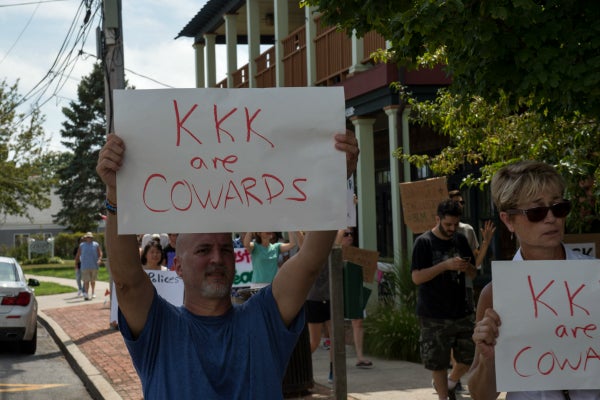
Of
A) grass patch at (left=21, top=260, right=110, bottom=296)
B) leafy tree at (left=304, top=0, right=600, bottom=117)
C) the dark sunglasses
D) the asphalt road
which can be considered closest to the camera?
the dark sunglasses

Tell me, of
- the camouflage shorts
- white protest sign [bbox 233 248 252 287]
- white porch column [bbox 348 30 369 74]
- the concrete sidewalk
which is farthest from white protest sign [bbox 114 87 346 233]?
white porch column [bbox 348 30 369 74]

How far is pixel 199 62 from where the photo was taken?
95.1ft

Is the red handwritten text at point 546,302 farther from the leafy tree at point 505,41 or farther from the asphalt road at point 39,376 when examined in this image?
the asphalt road at point 39,376

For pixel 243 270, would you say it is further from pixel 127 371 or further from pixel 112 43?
pixel 112 43

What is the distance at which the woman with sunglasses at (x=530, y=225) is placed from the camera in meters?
3.29

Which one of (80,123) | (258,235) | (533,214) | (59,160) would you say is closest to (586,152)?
(533,214)

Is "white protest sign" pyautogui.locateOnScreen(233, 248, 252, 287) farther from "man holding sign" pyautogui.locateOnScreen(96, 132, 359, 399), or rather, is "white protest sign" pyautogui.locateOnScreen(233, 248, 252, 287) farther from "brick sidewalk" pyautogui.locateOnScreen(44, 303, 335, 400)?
"man holding sign" pyautogui.locateOnScreen(96, 132, 359, 399)

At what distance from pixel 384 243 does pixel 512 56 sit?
1691 centimetres

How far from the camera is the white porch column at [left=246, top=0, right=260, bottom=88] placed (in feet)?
75.3

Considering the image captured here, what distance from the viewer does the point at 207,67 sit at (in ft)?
89.9

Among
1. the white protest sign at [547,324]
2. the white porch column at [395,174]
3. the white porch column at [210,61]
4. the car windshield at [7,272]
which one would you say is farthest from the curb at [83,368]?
the white porch column at [210,61]

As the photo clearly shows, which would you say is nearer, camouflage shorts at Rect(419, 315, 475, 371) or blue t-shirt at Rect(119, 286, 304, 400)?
blue t-shirt at Rect(119, 286, 304, 400)

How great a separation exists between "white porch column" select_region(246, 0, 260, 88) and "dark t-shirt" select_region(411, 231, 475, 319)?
51.6 feet

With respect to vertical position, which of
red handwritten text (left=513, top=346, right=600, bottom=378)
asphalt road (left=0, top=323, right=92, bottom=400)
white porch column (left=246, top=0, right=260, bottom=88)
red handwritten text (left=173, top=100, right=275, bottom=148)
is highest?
white porch column (left=246, top=0, right=260, bottom=88)
